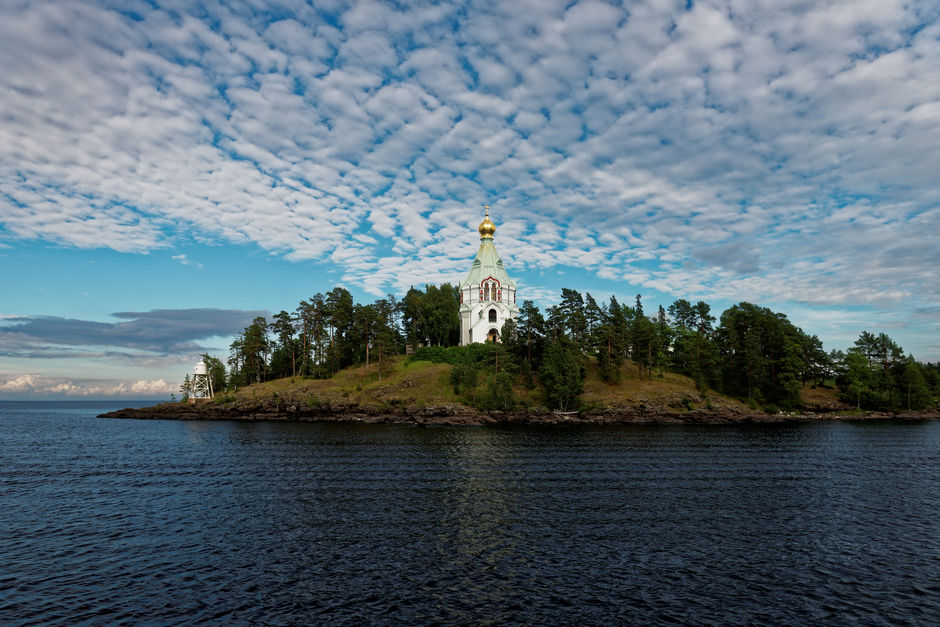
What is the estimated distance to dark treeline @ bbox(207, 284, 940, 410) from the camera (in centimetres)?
9906

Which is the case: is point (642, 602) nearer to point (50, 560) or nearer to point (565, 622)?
point (565, 622)

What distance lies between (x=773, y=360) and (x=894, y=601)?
98746mm

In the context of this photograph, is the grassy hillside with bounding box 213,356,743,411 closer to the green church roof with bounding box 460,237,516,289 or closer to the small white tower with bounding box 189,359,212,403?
the small white tower with bounding box 189,359,212,403

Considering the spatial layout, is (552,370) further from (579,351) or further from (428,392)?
(428,392)

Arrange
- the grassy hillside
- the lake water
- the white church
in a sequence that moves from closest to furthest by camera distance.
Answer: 1. the lake water
2. the grassy hillside
3. the white church

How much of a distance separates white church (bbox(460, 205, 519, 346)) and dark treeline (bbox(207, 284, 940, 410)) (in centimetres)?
555

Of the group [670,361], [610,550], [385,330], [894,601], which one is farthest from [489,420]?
[894,601]

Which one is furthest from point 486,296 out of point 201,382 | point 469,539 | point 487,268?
point 469,539

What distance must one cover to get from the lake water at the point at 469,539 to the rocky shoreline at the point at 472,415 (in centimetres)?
3834

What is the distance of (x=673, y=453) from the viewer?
168ft

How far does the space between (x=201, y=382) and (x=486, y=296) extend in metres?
72.2

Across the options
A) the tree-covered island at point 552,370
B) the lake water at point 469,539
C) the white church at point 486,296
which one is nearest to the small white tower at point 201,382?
the tree-covered island at point 552,370

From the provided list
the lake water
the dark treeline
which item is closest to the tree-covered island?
the dark treeline

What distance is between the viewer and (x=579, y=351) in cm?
9675
